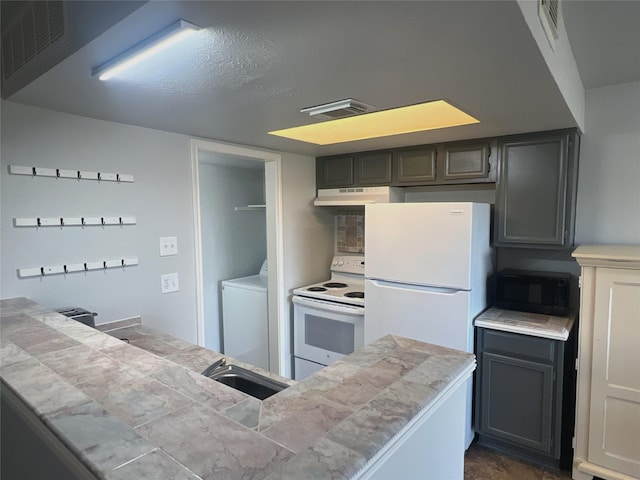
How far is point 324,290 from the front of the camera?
321 cm

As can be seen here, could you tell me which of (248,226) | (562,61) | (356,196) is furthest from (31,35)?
(248,226)

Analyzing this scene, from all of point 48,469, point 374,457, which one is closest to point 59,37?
point 48,469

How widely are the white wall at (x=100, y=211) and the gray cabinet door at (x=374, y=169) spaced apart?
4.63 feet

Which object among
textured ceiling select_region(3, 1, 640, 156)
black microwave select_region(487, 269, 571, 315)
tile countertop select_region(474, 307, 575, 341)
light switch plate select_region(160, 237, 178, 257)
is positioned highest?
textured ceiling select_region(3, 1, 640, 156)

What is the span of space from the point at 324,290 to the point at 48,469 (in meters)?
2.43

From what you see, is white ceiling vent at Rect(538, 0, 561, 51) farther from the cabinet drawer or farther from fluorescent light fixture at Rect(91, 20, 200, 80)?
the cabinet drawer

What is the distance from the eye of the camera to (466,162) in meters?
2.64

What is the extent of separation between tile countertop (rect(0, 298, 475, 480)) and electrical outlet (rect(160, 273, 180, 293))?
94 cm

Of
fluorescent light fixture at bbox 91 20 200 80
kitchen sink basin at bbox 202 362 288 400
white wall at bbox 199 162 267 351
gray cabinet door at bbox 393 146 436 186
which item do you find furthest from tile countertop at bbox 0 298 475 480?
white wall at bbox 199 162 267 351

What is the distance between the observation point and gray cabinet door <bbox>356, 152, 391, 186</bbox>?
3.01 m

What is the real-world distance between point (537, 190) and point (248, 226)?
2.89m

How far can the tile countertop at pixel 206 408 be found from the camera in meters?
0.69

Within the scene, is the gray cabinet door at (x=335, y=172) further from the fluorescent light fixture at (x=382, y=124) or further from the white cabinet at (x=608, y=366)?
the white cabinet at (x=608, y=366)

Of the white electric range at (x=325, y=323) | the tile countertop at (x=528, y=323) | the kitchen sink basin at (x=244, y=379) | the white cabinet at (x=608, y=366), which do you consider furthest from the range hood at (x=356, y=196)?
the kitchen sink basin at (x=244, y=379)
